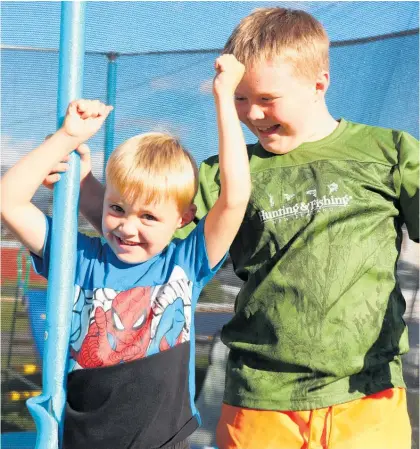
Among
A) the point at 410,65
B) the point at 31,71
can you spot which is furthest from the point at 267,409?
the point at 31,71

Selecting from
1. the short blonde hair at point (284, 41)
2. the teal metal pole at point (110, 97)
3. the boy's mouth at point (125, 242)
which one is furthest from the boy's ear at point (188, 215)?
the teal metal pole at point (110, 97)

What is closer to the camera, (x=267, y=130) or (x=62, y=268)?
(x=62, y=268)

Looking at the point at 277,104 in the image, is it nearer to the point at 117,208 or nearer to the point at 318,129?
the point at 318,129

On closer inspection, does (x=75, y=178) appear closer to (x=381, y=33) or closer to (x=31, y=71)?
(x=31, y=71)

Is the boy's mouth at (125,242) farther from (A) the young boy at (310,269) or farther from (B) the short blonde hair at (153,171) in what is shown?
(A) the young boy at (310,269)

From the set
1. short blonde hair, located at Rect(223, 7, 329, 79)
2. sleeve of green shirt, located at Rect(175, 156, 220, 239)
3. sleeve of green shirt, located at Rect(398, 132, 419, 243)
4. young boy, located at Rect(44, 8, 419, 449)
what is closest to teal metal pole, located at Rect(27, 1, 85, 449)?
young boy, located at Rect(44, 8, 419, 449)

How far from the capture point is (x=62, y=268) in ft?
6.03

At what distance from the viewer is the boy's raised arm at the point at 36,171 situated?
1824 millimetres

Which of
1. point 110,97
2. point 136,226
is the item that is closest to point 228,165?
point 136,226

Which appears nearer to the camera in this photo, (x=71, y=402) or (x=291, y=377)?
(x=71, y=402)

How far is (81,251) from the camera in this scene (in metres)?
1.93

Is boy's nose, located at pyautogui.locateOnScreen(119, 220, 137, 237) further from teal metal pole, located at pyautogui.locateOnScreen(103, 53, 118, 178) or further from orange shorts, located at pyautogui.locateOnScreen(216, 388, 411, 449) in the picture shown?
teal metal pole, located at pyautogui.locateOnScreen(103, 53, 118, 178)

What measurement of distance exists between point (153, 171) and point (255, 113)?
0.30 metres

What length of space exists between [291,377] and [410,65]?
47.3 inches
